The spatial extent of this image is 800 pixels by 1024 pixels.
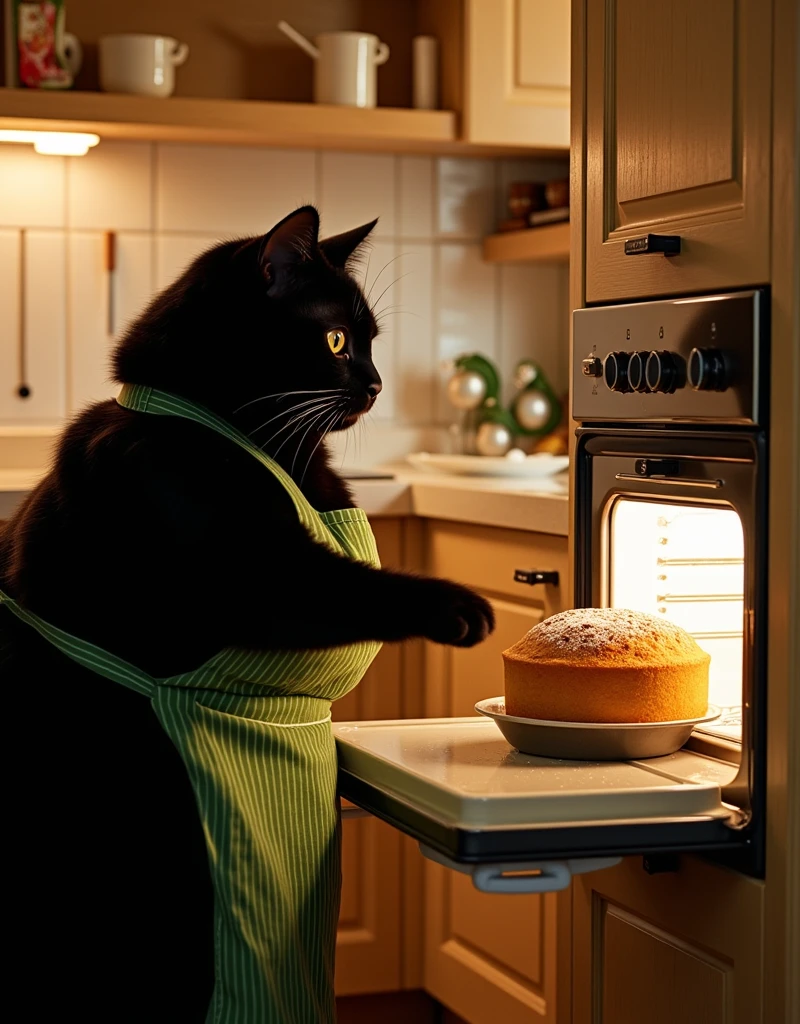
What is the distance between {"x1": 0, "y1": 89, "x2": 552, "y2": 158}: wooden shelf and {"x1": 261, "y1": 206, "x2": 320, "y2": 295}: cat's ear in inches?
55.4

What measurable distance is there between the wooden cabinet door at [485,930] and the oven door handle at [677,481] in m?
0.68

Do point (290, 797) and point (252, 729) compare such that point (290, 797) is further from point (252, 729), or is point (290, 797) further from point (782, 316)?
point (782, 316)

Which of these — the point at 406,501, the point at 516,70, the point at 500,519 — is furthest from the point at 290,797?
the point at 516,70

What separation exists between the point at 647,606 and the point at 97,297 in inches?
65.3

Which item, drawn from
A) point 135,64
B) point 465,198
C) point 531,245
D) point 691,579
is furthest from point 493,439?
point 691,579

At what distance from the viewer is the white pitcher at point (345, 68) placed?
2582 millimetres

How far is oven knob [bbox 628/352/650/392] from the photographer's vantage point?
1266mm

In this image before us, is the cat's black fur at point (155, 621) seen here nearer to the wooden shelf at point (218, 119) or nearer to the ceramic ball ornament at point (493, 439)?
the wooden shelf at point (218, 119)

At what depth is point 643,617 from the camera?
4.10ft

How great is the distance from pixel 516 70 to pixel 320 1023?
74.2 inches

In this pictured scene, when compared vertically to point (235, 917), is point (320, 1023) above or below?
below

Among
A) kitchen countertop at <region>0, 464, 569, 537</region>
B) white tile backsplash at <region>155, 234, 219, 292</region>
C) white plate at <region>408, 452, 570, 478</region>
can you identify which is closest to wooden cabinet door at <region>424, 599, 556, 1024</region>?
kitchen countertop at <region>0, 464, 569, 537</region>

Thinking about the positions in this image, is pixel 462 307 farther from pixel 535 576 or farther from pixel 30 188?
pixel 535 576

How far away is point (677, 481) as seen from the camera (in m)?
1.23
